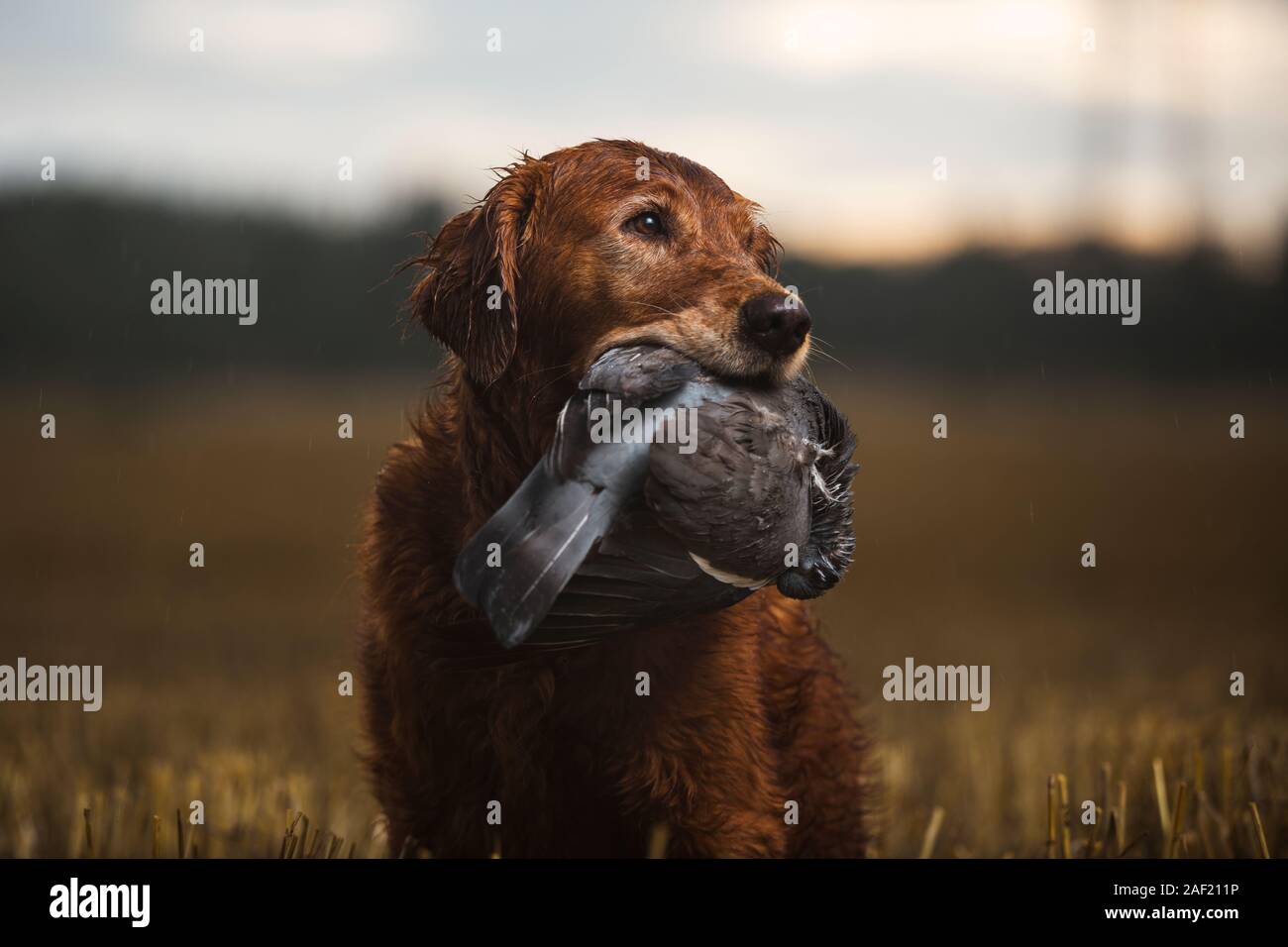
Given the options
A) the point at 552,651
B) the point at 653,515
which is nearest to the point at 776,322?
the point at 653,515

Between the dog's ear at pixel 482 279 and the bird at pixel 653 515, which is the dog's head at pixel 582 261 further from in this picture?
the bird at pixel 653 515

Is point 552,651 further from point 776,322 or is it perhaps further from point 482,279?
point 482,279

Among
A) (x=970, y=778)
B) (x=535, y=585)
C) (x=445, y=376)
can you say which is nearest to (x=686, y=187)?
(x=445, y=376)

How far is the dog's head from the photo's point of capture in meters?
3.06

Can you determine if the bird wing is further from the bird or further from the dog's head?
the dog's head

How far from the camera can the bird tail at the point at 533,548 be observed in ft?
7.68

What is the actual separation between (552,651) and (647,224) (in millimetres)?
1156

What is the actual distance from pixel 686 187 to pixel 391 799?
1893 millimetres

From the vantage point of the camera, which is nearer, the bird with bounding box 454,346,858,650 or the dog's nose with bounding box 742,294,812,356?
the bird with bounding box 454,346,858,650

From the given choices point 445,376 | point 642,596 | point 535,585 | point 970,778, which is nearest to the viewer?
point 535,585

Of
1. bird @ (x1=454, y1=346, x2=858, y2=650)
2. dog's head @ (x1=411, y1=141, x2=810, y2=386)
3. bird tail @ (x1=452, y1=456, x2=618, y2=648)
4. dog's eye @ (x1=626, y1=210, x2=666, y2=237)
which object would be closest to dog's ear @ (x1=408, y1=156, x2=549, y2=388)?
dog's head @ (x1=411, y1=141, x2=810, y2=386)

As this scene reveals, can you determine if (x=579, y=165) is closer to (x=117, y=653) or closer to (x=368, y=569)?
(x=368, y=569)

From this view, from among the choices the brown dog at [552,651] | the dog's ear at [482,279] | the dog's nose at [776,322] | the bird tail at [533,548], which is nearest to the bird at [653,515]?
the bird tail at [533,548]

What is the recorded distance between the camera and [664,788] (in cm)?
304
